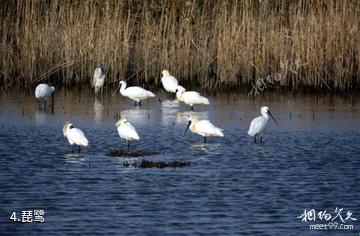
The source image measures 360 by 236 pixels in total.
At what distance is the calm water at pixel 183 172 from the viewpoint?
30.9 ft

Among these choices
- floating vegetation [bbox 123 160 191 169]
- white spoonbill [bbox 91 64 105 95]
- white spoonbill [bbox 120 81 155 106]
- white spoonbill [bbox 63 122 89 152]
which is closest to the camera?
floating vegetation [bbox 123 160 191 169]

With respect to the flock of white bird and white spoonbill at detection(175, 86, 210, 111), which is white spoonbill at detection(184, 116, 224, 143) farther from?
white spoonbill at detection(175, 86, 210, 111)

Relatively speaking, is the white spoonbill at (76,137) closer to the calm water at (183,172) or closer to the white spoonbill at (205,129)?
the calm water at (183,172)

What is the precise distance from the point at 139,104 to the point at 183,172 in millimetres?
6756

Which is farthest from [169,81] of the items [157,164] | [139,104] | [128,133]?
[157,164]

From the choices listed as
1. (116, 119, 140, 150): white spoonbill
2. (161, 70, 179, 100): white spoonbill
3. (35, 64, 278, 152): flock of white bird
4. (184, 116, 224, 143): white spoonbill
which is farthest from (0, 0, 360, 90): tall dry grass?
(116, 119, 140, 150): white spoonbill

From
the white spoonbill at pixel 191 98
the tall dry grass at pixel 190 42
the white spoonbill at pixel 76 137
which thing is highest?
the tall dry grass at pixel 190 42

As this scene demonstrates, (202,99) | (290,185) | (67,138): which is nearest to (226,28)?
(202,99)

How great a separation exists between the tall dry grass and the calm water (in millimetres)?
767

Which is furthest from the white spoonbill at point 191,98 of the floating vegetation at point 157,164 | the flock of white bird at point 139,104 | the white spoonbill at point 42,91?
the floating vegetation at point 157,164

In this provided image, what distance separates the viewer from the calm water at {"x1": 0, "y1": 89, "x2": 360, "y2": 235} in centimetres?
942

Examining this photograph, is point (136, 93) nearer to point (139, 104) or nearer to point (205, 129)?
point (139, 104)

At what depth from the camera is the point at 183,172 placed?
1179 cm

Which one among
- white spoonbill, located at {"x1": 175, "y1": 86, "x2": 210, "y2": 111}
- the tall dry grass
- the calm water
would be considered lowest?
the calm water
